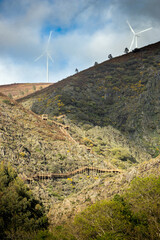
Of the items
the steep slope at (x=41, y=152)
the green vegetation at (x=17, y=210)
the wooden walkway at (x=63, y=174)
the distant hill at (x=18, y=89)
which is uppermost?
the distant hill at (x=18, y=89)

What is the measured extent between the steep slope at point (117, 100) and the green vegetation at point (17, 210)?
120ft

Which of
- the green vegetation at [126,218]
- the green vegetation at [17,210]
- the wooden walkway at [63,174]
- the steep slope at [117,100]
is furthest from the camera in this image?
the steep slope at [117,100]

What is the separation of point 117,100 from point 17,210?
62.1 metres

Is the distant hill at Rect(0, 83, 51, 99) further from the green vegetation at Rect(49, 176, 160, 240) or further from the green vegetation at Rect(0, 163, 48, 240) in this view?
the green vegetation at Rect(49, 176, 160, 240)

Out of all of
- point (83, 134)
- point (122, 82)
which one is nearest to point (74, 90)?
point (122, 82)

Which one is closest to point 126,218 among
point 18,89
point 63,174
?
point 63,174

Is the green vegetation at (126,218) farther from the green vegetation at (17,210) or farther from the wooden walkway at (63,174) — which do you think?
the wooden walkway at (63,174)

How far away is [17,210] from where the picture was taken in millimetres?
29922

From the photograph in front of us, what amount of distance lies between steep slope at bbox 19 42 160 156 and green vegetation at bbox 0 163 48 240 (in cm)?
3654

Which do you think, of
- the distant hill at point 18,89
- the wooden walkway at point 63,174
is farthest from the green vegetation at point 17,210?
the distant hill at point 18,89

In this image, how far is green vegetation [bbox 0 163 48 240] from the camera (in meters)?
26.8

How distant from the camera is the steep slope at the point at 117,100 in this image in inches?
2729

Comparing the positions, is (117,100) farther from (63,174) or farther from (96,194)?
(96,194)

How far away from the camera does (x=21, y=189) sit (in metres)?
32.0
